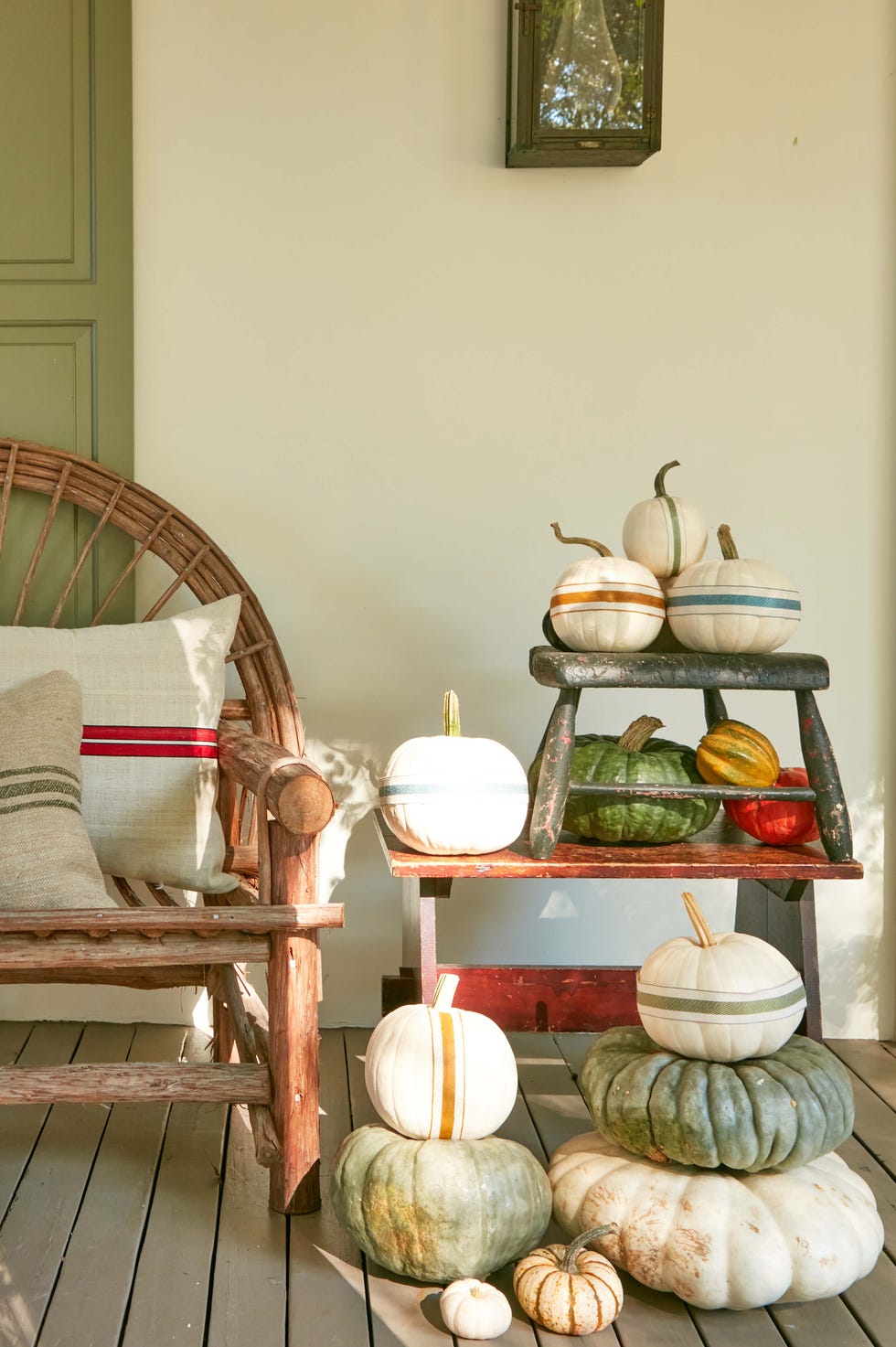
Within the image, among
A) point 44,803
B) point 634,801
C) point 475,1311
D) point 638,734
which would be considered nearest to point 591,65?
point 638,734

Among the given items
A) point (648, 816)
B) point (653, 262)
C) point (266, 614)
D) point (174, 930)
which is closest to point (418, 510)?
point (266, 614)

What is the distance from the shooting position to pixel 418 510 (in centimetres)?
250

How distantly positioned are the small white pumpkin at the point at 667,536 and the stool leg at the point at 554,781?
28 cm

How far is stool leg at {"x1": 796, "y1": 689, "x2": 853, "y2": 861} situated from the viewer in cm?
183

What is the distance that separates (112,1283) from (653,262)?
2078 millimetres

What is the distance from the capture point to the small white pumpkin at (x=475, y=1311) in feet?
4.69

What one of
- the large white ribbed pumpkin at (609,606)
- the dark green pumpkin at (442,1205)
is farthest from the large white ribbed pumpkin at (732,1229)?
the large white ribbed pumpkin at (609,606)

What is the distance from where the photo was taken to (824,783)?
72.9 inches

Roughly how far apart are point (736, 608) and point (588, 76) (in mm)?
1139

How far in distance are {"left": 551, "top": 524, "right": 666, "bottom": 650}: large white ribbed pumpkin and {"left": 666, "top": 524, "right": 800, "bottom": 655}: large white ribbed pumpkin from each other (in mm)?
55

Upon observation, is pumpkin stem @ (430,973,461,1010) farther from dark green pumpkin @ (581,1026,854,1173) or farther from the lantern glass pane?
the lantern glass pane

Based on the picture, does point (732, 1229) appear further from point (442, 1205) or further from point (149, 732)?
point (149, 732)

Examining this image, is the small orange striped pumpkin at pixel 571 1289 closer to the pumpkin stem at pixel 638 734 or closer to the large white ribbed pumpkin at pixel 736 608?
the pumpkin stem at pixel 638 734

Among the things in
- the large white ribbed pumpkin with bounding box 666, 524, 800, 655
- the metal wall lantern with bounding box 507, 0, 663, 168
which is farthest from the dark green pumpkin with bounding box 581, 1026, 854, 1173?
the metal wall lantern with bounding box 507, 0, 663, 168
